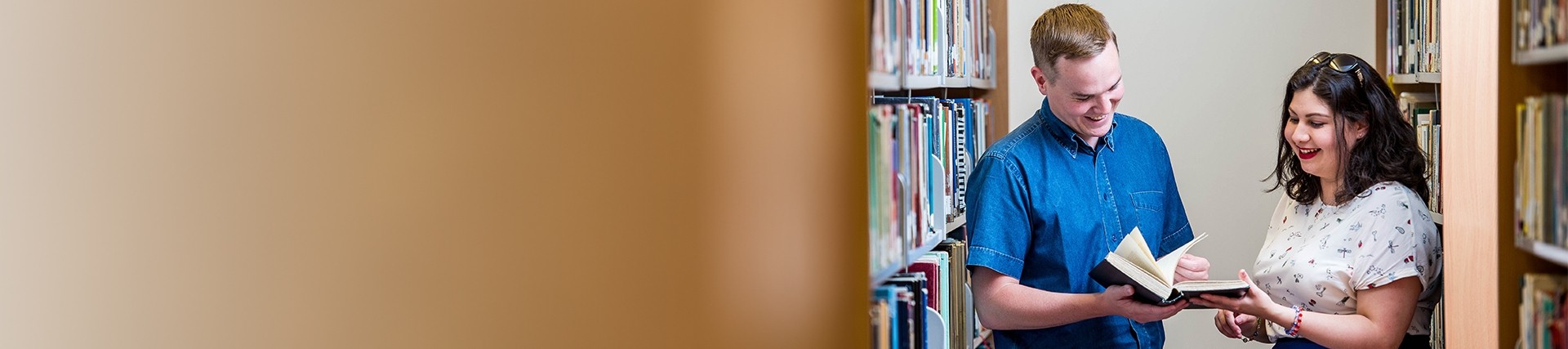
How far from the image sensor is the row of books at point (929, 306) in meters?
1.23

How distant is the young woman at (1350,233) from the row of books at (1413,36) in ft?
2.55

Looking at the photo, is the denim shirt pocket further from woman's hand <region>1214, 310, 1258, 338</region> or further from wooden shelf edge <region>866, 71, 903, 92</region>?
wooden shelf edge <region>866, 71, 903, 92</region>

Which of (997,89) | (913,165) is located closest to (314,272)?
(913,165)

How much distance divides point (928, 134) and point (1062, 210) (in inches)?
Answer: 14.8

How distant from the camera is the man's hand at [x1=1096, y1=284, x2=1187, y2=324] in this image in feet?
5.67

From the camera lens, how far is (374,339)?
79cm

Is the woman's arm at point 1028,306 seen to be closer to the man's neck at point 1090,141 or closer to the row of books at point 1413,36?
the man's neck at point 1090,141

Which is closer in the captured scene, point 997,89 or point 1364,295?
point 1364,295

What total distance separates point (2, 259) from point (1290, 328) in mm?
1694

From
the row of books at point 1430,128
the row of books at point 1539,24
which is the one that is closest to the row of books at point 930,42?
the row of books at point 1539,24

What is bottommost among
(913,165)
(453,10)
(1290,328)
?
(1290,328)

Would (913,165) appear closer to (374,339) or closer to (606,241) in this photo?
(606,241)

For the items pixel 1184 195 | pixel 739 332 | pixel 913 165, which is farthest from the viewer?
pixel 1184 195

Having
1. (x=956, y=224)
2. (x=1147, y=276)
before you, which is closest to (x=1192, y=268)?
(x=1147, y=276)
